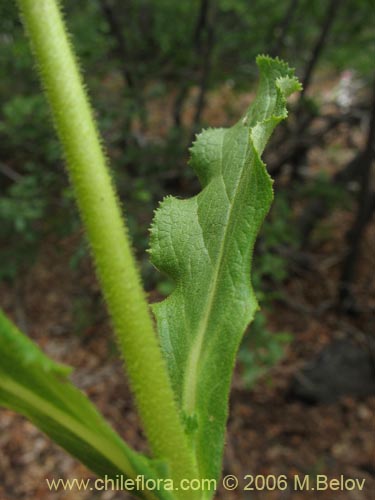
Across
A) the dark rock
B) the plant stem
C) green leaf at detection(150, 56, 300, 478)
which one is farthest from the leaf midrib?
the dark rock

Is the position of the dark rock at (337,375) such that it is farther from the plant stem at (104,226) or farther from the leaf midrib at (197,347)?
the plant stem at (104,226)

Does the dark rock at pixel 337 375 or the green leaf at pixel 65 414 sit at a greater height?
the green leaf at pixel 65 414

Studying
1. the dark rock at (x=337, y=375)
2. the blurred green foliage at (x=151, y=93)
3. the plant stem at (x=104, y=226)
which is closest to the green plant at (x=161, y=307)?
the plant stem at (x=104, y=226)

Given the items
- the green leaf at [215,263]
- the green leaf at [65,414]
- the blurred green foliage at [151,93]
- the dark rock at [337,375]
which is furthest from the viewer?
the dark rock at [337,375]

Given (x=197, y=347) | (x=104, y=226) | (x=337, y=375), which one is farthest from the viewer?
(x=337, y=375)

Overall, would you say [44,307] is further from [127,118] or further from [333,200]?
[333,200]

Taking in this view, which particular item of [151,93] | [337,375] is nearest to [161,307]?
[151,93]

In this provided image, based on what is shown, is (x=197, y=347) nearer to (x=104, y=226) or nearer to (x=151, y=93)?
(x=104, y=226)
